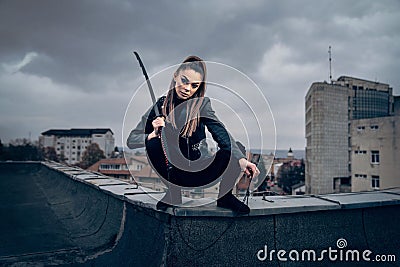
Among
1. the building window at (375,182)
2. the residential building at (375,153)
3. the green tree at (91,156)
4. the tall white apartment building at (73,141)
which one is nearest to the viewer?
the residential building at (375,153)

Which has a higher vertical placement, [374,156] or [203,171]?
[203,171]

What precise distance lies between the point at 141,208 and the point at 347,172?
31.1m

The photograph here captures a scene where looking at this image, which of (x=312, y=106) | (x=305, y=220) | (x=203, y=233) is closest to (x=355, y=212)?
(x=305, y=220)

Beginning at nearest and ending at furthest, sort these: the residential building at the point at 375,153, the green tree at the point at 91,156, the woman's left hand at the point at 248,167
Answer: the woman's left hand at the point at 248,167, the residential building at the point at 375,153, the green tree at the point at 91,156

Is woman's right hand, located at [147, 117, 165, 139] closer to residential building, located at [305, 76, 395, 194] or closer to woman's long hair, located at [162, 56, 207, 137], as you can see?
woman's long hair, located at [162, 56, 207, 137]

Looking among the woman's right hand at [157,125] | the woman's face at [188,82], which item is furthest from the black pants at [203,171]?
the woman's face at [188,82]

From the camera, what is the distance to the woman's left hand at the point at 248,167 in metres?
1.33

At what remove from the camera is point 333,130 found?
28.8 metres

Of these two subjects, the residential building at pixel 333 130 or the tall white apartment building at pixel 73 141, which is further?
the tall white apartment building at pixel 73 141

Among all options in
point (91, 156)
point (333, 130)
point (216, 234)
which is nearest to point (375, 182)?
point (333, 130)

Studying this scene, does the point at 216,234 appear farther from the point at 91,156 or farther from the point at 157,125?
the point at 91,156

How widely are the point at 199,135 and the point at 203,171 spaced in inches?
6.6

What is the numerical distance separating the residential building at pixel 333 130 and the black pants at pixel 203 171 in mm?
28400

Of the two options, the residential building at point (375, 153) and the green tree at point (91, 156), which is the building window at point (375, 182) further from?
the green tree at point (91, 156)
